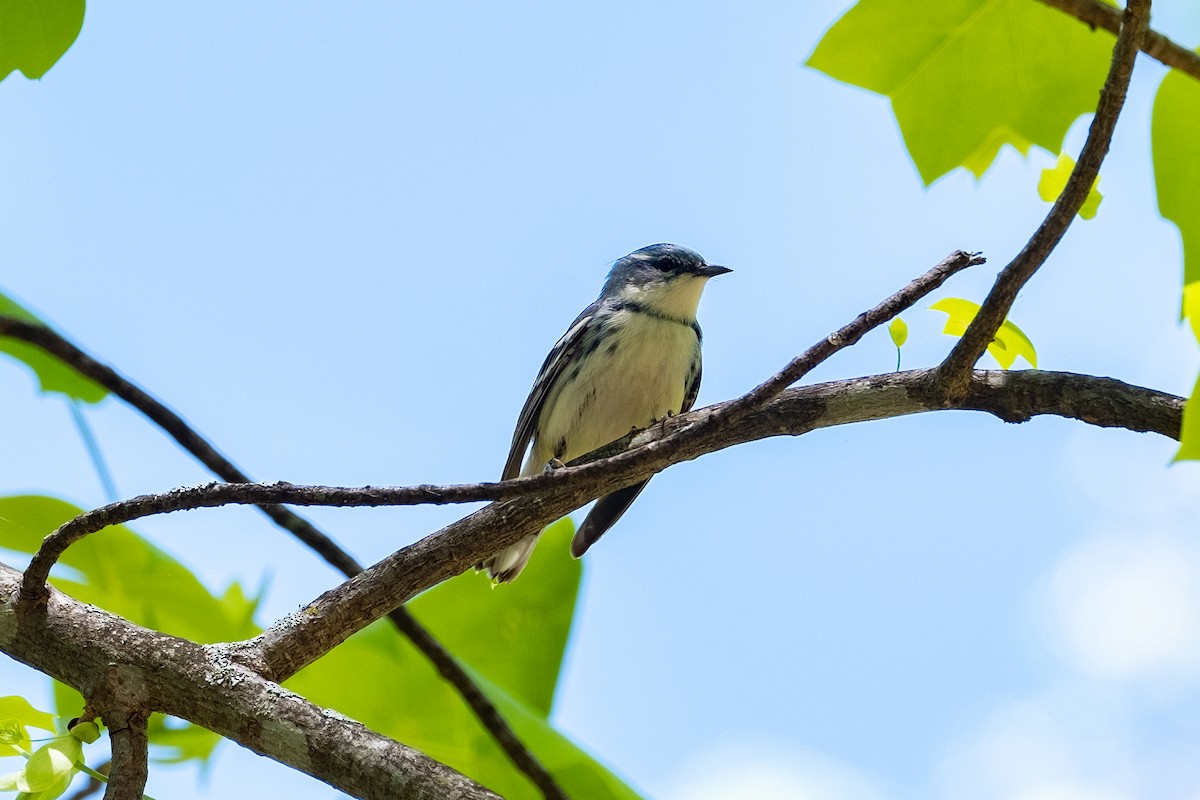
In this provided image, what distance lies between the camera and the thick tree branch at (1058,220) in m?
0.97

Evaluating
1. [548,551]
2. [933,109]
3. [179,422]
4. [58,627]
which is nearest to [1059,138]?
[933,109]

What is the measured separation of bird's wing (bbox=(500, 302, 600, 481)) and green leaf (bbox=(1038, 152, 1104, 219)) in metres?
2.31

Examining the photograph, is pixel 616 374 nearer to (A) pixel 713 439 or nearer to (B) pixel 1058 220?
(A) pixel 713 439

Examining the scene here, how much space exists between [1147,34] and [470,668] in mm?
1287

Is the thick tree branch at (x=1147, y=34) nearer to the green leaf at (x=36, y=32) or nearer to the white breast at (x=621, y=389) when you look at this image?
the green leaf at (x=36, y=32)

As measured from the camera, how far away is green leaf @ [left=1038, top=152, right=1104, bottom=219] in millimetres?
1233

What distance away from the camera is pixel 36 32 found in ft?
3.32

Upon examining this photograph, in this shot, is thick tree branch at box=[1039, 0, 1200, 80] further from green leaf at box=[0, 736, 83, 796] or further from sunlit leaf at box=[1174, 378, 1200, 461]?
green leaf at box=[0, 736, 83, 796]

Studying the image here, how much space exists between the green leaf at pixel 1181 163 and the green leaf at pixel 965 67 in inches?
10.2

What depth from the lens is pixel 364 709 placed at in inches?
65.5

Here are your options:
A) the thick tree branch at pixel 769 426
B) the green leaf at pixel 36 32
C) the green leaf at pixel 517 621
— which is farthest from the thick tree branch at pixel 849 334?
the green leaf at pixel 36 32

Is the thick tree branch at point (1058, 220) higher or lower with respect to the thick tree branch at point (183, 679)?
higher

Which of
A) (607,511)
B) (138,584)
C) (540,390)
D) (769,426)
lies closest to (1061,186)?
(769,426)

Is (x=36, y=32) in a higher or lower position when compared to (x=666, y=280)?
lower
